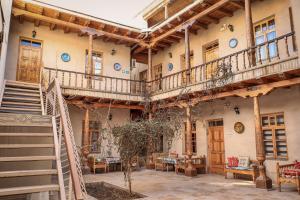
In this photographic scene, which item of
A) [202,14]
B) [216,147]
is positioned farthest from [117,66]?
[216,147]

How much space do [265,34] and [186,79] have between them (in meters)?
3.40

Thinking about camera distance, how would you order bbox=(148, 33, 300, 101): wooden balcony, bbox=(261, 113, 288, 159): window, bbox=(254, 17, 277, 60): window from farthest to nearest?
bbox=(254, 17, 277, 60): window
bbox=(261, 113, 288, 159): window
bbox=(148, 33, 300, 101): wooden balcony


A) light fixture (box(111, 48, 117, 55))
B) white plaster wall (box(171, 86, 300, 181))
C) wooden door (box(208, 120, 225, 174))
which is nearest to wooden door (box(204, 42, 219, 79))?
white plaster wall (box(171, 86, 300, 181))

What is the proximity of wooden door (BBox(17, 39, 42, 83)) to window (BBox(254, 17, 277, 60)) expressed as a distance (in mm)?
9646

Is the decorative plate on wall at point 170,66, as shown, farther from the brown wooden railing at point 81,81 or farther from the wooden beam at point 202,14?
the brown wooden railing at point 81,81

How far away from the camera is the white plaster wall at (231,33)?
8.95m

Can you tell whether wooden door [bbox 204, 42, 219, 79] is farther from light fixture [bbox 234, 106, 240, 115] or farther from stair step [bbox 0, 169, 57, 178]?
stair step [bbox 0, 169, 57, 178]

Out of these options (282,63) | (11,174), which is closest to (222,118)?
(282,63)

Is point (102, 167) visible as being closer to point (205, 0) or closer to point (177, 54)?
point (177, 54)

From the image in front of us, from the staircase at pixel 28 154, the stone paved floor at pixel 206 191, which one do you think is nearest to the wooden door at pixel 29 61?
the staircase at pixel 28 154

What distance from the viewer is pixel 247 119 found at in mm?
10039

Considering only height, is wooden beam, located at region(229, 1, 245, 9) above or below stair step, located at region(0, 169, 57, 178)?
above

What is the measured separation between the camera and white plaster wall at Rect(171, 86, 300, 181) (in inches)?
336

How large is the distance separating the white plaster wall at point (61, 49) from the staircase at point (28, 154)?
533 cm
